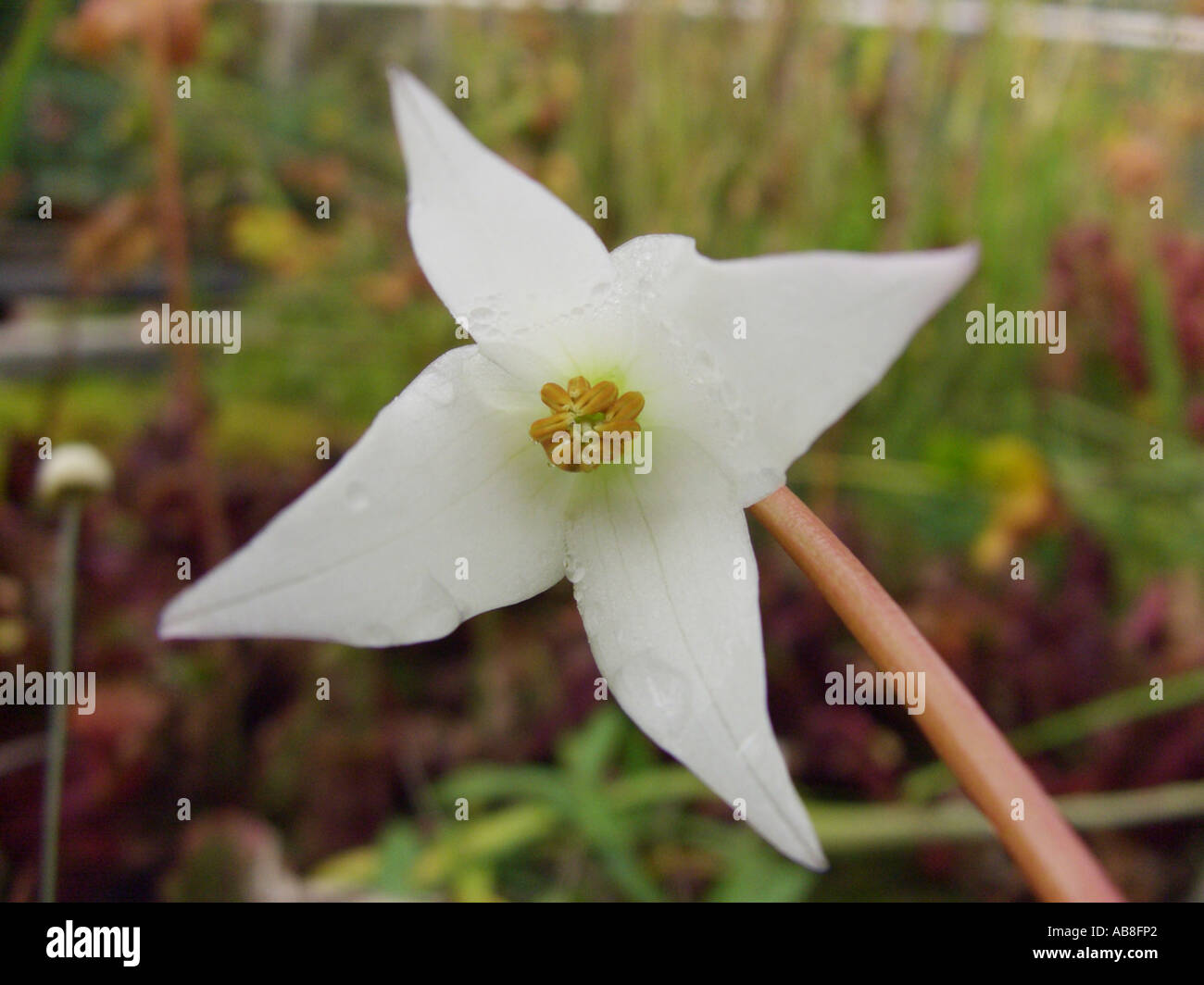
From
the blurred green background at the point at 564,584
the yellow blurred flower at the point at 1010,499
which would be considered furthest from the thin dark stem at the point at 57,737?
the yellow blurred flower at the point at 1010,499

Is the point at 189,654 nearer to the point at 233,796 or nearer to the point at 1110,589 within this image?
the point at 233,796

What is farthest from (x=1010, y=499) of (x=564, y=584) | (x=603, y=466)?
(x=603, y=466)

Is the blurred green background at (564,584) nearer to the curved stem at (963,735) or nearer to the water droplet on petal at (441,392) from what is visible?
the water droplet on petal at (441,392)

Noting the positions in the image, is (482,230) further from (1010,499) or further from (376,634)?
(1010,499)

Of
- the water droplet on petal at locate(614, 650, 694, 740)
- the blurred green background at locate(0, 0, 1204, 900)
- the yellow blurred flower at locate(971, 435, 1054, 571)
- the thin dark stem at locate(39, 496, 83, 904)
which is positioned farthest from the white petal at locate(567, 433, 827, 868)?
the yellow blurred flower at locate(971, 435, 1054, 571)
